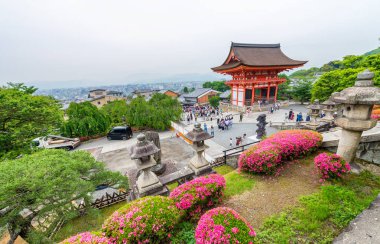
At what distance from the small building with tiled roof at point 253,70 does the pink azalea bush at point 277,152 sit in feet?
56.4

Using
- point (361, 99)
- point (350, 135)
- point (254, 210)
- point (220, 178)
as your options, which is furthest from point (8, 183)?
point (350, 135)

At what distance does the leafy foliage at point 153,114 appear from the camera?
20266 mm

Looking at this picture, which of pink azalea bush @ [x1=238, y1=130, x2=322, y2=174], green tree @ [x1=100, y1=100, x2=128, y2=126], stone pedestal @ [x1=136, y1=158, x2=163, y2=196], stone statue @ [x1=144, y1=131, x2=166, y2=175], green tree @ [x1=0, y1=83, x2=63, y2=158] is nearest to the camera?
stone pedestal @ [x1=136, y1=158, x2=163, y2=196]

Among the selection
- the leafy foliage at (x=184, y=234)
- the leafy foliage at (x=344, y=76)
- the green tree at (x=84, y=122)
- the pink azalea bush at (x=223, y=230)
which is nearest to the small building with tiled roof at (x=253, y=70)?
the leafy foliage at (x=344, y=76)

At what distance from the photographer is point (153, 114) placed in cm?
2030

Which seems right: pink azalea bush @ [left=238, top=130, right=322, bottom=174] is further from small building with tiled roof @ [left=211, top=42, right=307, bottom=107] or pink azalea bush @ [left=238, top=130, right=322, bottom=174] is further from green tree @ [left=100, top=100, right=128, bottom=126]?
green tree @ [left=100, top=100, right=128, bottom=126]

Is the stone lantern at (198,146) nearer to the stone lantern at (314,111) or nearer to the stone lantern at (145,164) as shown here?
the stone lantern at (145,164)

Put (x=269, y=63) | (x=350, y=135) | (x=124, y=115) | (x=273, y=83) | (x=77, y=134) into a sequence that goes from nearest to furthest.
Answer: (x=350, y=135) → (x=77, y=134) → (x=124, y=115) → (x=269, y=63) → (x=273, y=83)

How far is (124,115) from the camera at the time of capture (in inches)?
821

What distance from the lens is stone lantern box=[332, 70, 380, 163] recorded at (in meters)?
3.80

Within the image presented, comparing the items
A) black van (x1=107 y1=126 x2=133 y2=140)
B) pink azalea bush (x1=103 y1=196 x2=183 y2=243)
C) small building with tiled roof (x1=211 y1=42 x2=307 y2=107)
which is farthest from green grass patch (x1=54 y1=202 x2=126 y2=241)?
small building with tiled roof (x1=211 y1=42 x2=307 y2=107)

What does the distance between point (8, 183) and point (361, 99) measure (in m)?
8.50

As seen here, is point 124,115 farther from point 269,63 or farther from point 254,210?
point 269,63

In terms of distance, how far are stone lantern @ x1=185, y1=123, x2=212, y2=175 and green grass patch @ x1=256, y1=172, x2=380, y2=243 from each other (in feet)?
8.81
